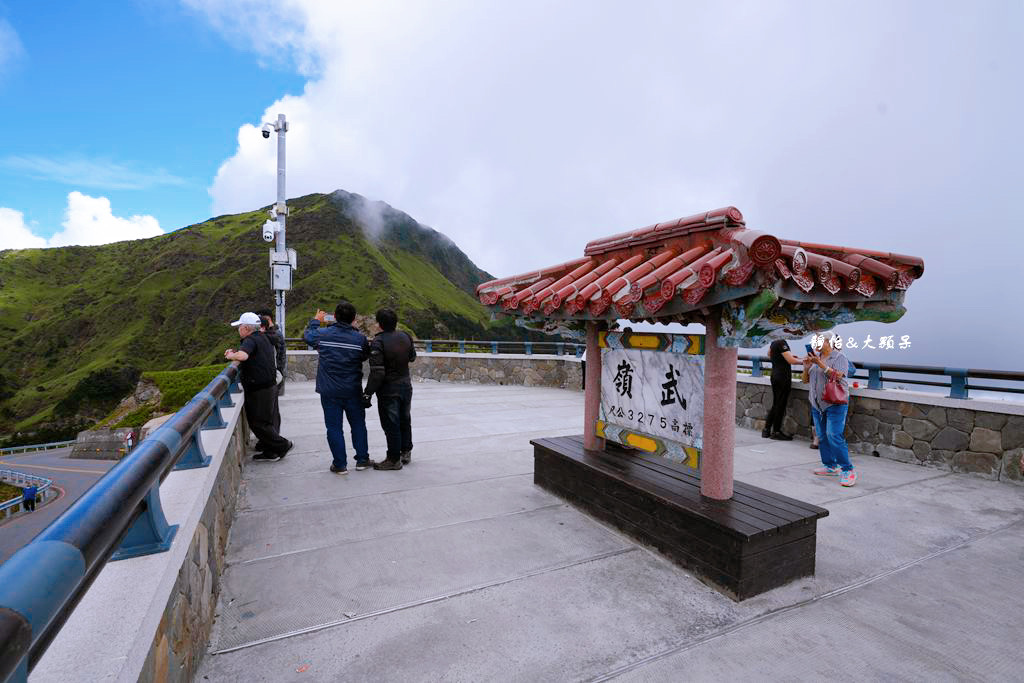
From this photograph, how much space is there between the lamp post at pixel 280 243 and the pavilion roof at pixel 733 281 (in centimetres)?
994

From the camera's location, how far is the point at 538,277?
507cm

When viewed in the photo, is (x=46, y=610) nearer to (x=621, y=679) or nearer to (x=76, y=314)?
(x=621, y=679)

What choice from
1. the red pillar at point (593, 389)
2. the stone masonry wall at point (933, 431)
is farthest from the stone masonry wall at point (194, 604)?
the stone masonry wall at point (933, 431)

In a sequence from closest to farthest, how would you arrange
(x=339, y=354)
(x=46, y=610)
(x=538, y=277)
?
(x=46, y=610), (x=538, y=277), (x=339, y=354)

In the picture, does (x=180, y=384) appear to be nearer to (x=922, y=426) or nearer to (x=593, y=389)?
(x=593, y=389)

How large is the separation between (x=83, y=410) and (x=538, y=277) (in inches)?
4142

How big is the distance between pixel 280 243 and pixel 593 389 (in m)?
10.8

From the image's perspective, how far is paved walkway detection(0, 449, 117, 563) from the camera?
43.6 m

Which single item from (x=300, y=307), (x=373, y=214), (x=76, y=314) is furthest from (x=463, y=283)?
(x=76, y=314)

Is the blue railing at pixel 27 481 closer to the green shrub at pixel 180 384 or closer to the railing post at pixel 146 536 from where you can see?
the green shrub at pixel 180 384

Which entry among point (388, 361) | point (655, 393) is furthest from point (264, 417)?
point (655, 393)

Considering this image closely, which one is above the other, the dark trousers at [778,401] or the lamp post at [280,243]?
the lamp post at [280,243]

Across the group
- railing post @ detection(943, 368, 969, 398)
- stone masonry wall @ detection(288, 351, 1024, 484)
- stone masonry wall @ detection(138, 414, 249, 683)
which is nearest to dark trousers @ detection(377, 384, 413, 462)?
stone masonry wall @ detection(138, 414, 249, 683)

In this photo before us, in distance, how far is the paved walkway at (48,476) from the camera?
4362cm
